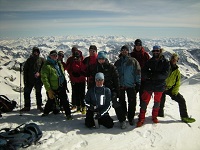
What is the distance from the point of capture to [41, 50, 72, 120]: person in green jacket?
895 centimetres

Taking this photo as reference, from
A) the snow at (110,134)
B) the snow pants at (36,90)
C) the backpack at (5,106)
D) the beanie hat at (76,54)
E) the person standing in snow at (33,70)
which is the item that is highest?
the beanie hat at (76,54)

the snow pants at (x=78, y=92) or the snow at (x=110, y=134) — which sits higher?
the snow pants at (x=78, y=92)

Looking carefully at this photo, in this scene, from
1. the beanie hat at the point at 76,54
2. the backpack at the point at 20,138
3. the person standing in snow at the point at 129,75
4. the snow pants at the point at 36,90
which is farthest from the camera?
the snow pants at the point at 36,90

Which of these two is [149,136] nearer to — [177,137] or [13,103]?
[177,137]

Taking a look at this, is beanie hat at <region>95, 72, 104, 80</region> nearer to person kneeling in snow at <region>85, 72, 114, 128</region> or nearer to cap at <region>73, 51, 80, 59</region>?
person kneeling in snow at <region>85, 72, 114, 128</region>

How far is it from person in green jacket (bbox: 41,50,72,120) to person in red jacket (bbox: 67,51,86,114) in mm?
552

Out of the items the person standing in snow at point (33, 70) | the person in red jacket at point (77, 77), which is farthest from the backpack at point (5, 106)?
the person in red jacket at point (77, 77)


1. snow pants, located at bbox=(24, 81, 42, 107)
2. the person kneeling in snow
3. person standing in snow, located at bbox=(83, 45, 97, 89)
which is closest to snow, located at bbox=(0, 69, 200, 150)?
the person kneeling in snow

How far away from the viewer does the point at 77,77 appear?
32.4ft

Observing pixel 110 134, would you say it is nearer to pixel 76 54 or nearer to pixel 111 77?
pixel 111 77

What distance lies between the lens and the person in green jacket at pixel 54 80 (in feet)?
29.4

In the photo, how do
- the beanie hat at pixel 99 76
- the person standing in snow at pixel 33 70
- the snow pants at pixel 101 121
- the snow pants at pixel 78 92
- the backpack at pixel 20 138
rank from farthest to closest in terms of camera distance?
1. the person standing in snow at pixel 33 70
2. the snow pants at pixel 78 92
3. the snow pants at pixel 101 121
4. the beanie hat at pixel 99 76
5. the backpack at pixel 20 138

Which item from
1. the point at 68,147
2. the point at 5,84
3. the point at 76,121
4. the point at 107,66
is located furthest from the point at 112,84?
the point at 5,84

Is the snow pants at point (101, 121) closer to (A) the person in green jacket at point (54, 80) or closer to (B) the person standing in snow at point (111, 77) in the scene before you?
(B) the person standing in snow at point (111, 77)
